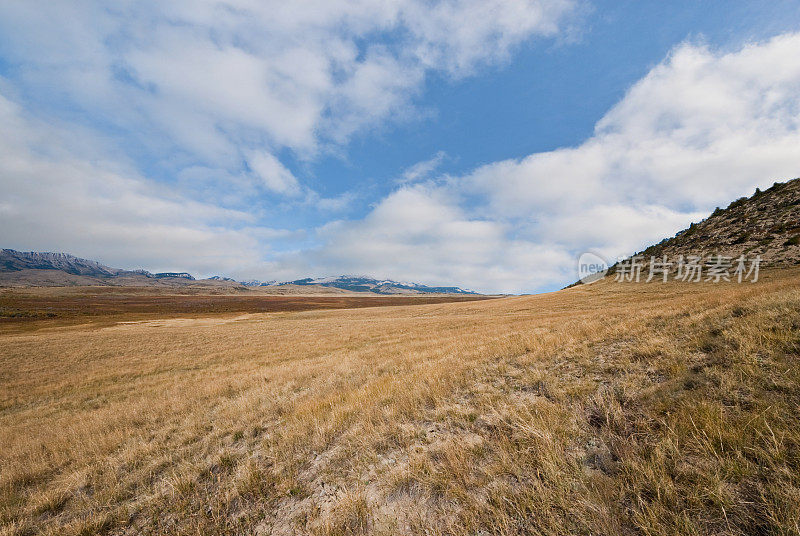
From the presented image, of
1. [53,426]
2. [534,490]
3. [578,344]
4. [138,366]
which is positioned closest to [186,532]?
[534,490]

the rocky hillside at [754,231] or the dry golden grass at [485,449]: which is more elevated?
the rocky hillside at [754,231]

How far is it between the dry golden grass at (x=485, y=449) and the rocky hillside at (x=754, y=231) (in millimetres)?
34679

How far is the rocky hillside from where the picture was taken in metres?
28.4

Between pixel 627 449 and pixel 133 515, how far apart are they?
7.54 metres

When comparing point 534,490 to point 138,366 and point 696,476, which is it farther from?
point 138,366

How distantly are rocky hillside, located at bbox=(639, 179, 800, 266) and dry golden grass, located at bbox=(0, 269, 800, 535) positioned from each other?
34.7 metres

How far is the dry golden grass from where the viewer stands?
112 inches

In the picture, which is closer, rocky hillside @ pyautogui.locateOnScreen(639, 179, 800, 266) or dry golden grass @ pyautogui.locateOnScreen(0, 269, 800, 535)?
dry golden grass @ pyautogui.locateOnScreen(0, 269, 800, 535)

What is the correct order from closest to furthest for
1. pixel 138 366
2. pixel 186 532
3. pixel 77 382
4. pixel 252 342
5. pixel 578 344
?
pixel 186 532
pixel 578 344
pixel 77 382
pixel 138 366
pixel 252 342

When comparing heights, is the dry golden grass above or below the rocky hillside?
below

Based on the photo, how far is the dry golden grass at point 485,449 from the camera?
2.84 m

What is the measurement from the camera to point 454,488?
3.48 metres

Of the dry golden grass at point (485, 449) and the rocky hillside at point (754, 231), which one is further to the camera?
the rocky hillside at point (754, 231)

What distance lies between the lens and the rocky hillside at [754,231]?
2844 centimetres
